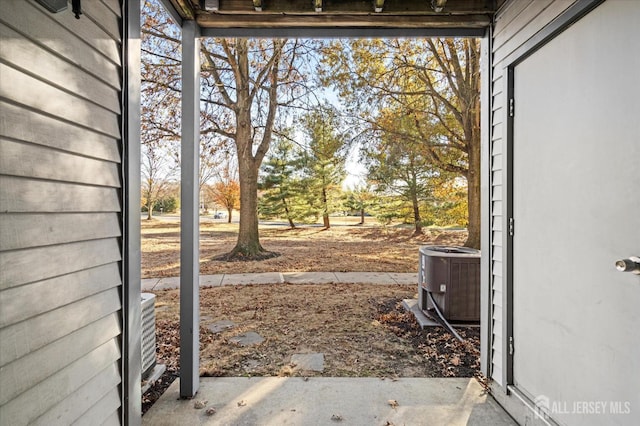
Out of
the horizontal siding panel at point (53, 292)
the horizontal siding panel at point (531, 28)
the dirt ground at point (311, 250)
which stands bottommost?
the dirt ground at point (311, 250)

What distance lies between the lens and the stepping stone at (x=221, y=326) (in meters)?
3.44

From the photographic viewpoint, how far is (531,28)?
1907 millimetres

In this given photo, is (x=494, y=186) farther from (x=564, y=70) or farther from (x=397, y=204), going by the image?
(x=397, y=204)

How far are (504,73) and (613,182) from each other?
1.14 meters

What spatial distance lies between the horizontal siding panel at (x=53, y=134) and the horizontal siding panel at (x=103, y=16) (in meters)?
0.45

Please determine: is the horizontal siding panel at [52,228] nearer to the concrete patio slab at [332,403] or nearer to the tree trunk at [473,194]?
the concrete patio slab at [332,403]

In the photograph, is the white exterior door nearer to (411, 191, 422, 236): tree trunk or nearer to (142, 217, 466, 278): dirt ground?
(142, 217, 466, 278): dirt ground

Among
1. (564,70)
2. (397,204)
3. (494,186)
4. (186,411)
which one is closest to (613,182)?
(564,70)

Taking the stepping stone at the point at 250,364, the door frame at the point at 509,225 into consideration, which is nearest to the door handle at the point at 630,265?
the door frame at the point at 509,225

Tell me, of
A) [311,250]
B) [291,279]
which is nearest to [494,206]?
[291,279]

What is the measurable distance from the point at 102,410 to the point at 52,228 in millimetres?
785

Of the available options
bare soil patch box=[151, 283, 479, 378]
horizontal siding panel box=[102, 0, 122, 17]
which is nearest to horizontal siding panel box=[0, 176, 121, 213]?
horizontal siding panel box=[102, 0, 122, 17]

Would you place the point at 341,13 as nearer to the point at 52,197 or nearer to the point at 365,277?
Answer: the point at 52,197

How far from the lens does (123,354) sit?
1458mm
